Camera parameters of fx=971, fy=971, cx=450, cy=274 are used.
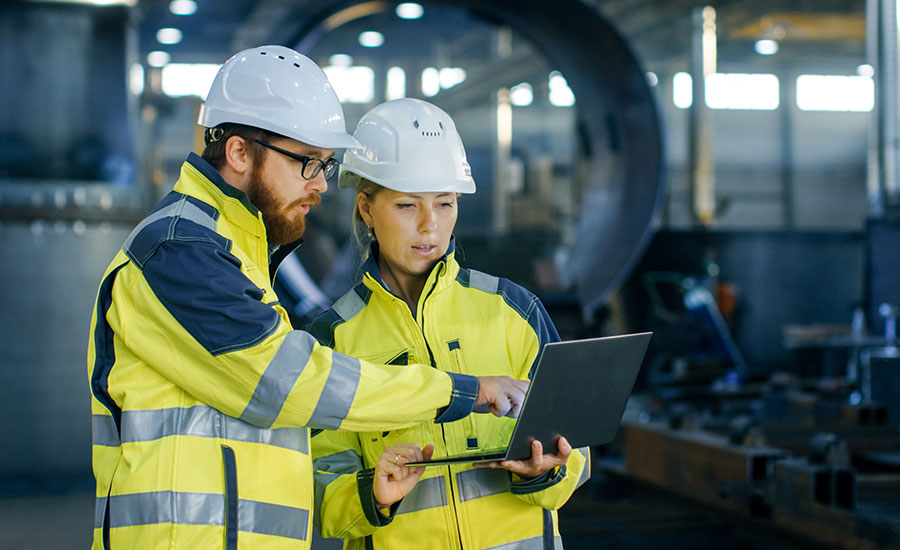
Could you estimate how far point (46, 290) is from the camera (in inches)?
231

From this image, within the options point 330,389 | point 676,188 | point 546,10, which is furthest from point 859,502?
point 676,188

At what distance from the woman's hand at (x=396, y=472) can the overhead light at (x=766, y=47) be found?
1663 centimetres

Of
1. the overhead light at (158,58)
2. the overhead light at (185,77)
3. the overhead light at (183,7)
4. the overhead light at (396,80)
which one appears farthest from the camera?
the overhead light at (185,77)

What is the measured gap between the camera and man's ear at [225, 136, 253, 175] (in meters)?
1.79

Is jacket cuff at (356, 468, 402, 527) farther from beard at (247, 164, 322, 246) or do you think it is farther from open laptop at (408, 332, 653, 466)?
beard at (247, 164, 322, 246)

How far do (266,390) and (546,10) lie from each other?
18.5 feet

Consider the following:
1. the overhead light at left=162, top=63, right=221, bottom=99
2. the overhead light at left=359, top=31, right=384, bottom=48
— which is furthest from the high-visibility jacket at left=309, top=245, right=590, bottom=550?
the overhead light at left=162, top=63, right=221, bottom=99

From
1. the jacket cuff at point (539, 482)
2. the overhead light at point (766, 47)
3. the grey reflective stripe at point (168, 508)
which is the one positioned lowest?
the jacket cuff at point (539, 482)

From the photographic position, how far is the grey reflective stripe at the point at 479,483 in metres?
1.88

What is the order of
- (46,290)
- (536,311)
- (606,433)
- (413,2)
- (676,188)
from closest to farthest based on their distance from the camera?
1. (606,433)
2. (536,311)
3. (46,290)
4. (413,2)
5. (676,188)

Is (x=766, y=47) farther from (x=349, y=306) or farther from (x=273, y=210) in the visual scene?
(x=273, y=210)

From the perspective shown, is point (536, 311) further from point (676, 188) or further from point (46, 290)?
point (676, 188)

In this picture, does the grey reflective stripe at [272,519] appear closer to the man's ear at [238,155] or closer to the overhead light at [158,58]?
the man's ear at [238,155]

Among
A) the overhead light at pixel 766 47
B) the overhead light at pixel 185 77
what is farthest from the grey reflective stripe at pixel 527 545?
the overhead light at pixel 185 77
